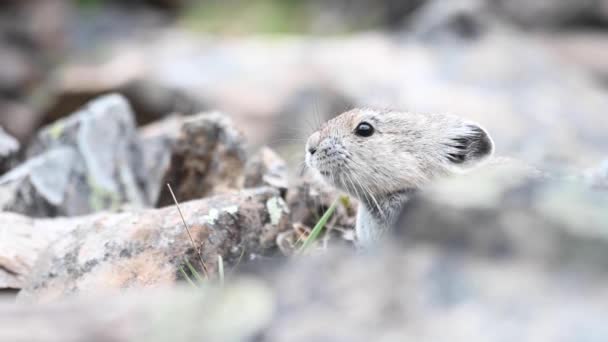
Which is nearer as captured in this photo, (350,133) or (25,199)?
(350,133)

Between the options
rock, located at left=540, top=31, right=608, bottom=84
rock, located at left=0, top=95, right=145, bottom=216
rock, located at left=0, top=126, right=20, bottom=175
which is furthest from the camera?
rock, located at left=540, top=31, right=608, bottom=84

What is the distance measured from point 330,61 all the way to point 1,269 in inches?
347

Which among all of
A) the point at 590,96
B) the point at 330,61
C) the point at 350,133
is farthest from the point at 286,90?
the point at 350,133

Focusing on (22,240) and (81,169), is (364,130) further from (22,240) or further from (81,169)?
(81,169)

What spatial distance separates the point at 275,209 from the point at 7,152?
2.98 metres

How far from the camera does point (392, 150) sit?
5402mm

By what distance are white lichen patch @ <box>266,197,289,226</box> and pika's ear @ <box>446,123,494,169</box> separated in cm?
119

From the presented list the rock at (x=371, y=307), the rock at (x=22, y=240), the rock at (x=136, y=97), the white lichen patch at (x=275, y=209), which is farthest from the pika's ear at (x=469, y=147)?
the rock at (x=136, y=97)

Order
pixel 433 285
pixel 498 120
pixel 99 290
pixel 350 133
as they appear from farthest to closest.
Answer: pixel 498 120 < pixel 350 133 < pixel 99 290 < pixel 433 285

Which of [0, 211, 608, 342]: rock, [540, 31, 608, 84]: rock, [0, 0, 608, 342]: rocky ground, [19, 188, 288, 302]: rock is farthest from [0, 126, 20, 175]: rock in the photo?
[540, 31, 608, 84]: rock

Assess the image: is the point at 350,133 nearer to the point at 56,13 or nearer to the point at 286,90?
the point at 286,90

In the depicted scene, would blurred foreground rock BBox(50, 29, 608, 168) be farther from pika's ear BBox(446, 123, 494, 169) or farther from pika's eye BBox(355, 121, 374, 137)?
pika's ear BBox(446, 123, 494, 169)

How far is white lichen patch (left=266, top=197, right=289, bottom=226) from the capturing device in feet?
17.2

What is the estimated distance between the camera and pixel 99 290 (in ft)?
14.8
